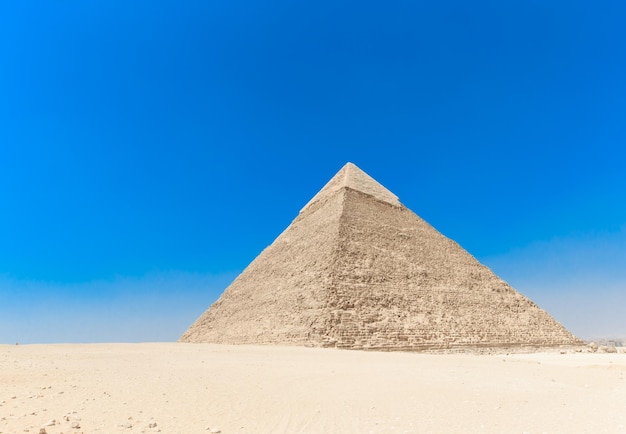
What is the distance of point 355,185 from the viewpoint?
4303cm

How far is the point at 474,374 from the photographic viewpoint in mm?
10953

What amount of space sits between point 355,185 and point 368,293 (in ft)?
55.4

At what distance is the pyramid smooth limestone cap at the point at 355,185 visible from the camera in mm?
42906

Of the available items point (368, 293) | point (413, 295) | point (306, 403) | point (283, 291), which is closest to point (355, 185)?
point (283, 291)

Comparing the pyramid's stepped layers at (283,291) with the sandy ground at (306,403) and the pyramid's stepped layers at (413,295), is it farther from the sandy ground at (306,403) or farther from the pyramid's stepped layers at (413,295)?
the sandy ground at (306,403)

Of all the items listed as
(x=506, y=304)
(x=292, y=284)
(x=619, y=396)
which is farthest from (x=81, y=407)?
(x=506, y=304)

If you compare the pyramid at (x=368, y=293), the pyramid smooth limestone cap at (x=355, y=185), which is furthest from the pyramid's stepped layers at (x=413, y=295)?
the pyramid smooth limestone cap at (x=355, y=185)

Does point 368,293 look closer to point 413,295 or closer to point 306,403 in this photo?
point 413,295

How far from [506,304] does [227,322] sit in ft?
65.8

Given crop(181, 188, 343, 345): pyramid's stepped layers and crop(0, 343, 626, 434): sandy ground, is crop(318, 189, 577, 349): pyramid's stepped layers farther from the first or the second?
crop(0, 343, 626, 434): sandy ground

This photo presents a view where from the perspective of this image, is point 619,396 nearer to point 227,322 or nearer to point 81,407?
point 81,407

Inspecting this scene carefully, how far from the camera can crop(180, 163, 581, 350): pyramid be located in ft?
82.8

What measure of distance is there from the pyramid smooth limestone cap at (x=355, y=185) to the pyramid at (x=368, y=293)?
0.72 ft

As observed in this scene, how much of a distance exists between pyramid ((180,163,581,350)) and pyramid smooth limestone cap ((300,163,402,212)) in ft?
0.72
